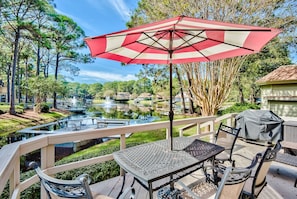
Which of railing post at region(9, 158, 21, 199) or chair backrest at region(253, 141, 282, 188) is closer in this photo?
railing post at region(9, 158, 21, 199)

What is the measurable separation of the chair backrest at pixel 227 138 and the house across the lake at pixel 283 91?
7.52 m

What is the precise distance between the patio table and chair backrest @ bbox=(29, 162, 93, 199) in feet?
1.66

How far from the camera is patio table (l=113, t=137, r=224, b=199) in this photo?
152cm

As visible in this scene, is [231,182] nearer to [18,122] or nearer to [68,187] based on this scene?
[68,187]

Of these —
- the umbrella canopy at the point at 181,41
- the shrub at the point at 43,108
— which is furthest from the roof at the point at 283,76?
the shrub at the point at 43,108

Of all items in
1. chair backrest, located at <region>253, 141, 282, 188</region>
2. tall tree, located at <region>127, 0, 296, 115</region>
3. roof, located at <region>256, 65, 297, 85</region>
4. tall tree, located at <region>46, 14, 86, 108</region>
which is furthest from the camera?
tall tree, located at <region>46, 14, 86, 108</region>

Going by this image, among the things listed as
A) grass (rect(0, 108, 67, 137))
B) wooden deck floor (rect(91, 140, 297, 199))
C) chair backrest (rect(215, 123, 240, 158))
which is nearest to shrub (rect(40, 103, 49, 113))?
grass (rect(0, 108, 67, 137))

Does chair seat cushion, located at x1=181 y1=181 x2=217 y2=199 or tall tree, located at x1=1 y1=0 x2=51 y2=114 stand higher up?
tall tree, located at x1=1 y1=0 x2=51 y2=114

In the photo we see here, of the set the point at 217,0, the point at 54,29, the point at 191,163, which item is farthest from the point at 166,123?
the point at 54,29

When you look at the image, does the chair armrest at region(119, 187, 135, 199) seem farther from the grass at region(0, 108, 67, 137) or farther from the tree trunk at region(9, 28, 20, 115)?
the tree trunk at region(9, 28, 20, 115)

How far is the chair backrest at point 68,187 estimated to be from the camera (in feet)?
3.40

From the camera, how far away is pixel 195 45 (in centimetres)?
249

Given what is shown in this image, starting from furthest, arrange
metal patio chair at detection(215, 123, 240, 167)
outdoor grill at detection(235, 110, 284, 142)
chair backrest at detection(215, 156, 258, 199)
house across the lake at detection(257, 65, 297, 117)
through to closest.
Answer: house across the lake at detection(257, 65, 297, 117)
outdoor grill at detection(235, 110, 284, 142)
metal patio chair at detection(215, 123, 240, 167)
chair backrest at detection(215, 156, 258, 199)

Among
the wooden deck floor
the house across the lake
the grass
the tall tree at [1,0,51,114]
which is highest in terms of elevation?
the tall tree at [1,0,51,114]
